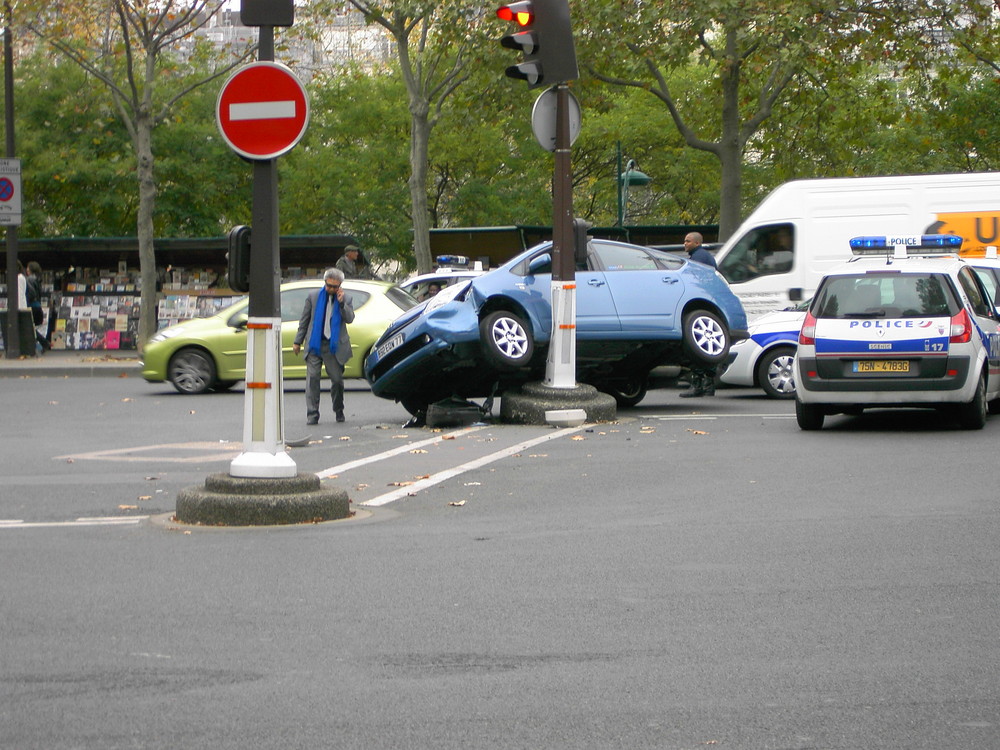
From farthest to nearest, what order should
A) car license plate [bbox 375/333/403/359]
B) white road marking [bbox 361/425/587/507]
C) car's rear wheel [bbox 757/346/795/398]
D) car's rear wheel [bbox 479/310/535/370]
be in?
car's rear wheel [bbox 757/346/795/398], car license plate [bbox 375/333/403/359], car's rear wheel [bbox 479/310/535/370], white road marking [bbox 361/425/587/507]

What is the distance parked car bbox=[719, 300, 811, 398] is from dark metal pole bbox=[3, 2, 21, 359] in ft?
50.8

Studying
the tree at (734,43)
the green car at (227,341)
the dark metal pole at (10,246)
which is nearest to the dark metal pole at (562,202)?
the green car at (227,341)

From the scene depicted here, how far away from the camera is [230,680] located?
213 inches

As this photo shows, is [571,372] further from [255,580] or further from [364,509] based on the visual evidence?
[255,580]

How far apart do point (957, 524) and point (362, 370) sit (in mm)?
12634

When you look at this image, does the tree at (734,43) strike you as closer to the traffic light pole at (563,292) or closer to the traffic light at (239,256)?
the traffic light pole at (563,292)

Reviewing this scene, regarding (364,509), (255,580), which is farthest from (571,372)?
(255,580)

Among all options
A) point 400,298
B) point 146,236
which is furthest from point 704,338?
point 146,236

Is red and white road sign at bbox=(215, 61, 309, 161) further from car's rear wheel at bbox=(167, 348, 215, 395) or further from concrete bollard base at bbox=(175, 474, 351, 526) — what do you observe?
car's rear wheel at bbox=(167, 348, 215, 395)

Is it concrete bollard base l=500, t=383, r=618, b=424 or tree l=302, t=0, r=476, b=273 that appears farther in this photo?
tree l=302, t=0, r=476, b=273

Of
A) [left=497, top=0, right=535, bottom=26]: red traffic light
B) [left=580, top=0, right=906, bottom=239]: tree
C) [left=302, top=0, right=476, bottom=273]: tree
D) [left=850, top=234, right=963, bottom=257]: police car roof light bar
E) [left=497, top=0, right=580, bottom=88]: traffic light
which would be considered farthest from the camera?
[left=302, top=0, right=476, bottom=273]: tree

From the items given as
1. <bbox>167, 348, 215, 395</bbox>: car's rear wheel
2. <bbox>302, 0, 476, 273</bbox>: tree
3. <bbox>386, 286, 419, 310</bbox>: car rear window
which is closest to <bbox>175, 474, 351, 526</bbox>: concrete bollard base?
<bbox>386, 286, 419, 310</bbox>: car rear window

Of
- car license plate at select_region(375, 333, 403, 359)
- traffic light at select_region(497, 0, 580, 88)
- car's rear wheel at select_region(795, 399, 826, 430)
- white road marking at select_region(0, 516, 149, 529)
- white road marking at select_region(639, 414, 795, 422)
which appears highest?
traffic light at select_region(497, 0, 580, 88)

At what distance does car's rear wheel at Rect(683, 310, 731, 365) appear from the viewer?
16250 millimetres
